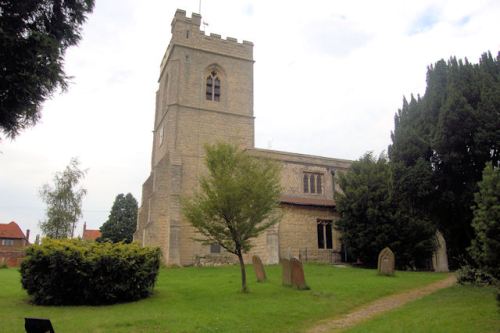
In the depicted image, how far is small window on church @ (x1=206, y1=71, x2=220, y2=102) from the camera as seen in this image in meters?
34.5

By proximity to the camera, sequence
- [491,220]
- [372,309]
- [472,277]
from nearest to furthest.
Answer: [491,220] < [372,309] < [472,277]

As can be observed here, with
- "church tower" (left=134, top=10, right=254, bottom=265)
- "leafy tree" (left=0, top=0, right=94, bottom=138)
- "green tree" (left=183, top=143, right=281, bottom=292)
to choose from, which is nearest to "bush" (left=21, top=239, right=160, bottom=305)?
"green tree" (left=183, top=143, right=281, bottom=292)

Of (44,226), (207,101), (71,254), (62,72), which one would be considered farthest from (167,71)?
(62,72)

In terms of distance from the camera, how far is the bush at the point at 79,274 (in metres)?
13.9

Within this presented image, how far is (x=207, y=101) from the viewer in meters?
34.0

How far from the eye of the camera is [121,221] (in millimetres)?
49312

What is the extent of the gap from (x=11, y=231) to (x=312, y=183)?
5080 cm

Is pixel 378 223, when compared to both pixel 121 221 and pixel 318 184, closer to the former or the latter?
pixel 318 184

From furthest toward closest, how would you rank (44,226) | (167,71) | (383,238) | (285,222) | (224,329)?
(167,71) < (44,226) < (285,222) < (383,238) < (224,329)

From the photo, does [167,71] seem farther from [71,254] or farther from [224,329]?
[224,329]

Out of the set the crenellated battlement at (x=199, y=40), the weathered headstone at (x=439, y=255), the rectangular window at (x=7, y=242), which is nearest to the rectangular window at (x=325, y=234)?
the weathered headstone at (x=439, y=255)

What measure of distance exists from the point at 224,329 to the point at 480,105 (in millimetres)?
17715

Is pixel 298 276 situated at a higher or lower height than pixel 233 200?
lower

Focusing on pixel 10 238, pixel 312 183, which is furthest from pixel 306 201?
pixel 10 238
